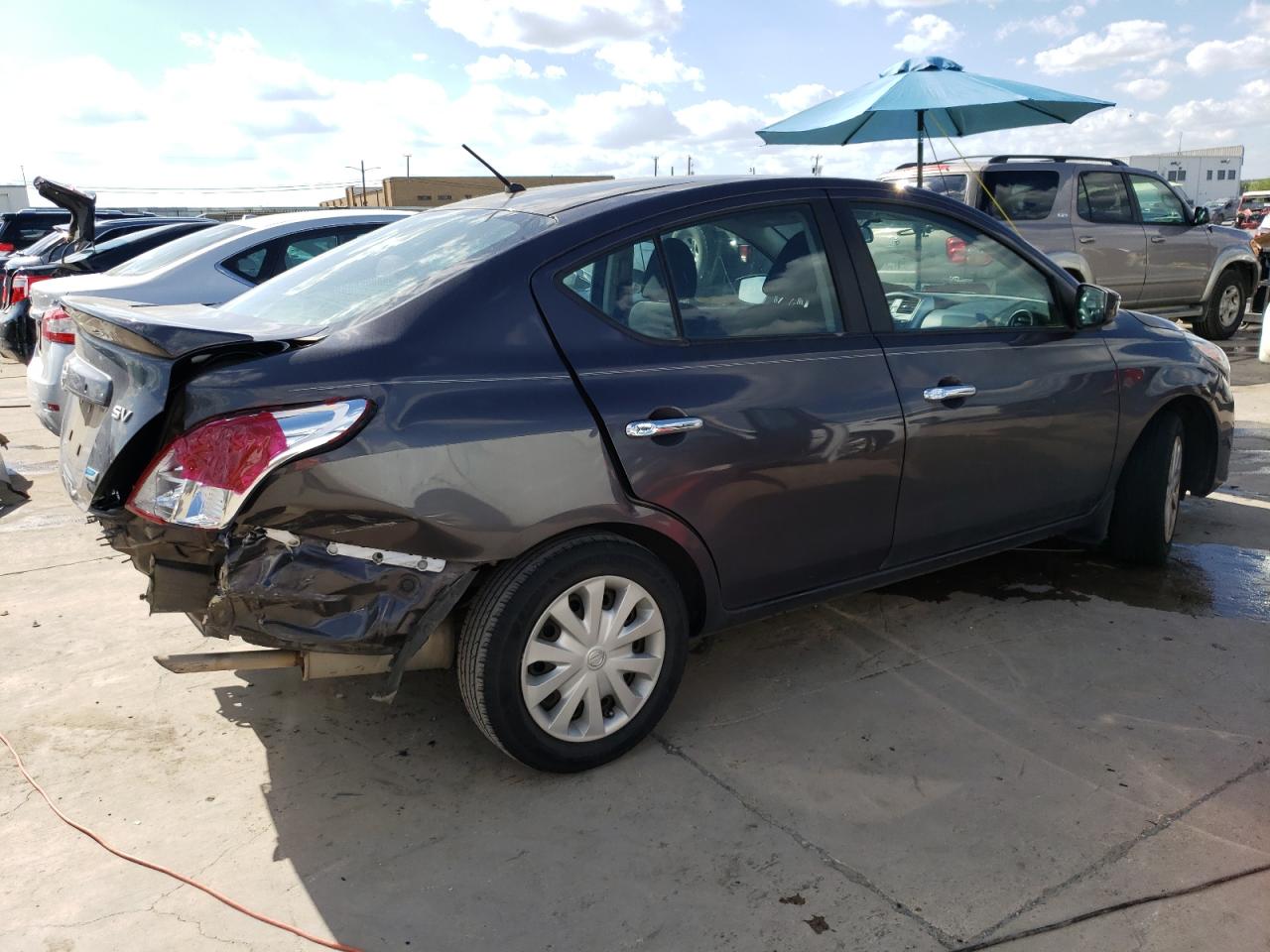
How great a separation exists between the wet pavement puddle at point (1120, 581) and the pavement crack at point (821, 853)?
166 centimetres

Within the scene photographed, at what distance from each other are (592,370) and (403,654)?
3.06 feet

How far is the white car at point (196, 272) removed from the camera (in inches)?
231

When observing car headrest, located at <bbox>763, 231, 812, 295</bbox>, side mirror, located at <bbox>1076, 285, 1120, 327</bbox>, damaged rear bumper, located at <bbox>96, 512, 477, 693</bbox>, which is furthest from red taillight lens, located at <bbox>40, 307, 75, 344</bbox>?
side mirror, located at <bbox>1076, 285, 1120, 327</bbox>

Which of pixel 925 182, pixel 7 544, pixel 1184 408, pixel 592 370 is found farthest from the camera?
pixel 925 182

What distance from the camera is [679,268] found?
125 inches

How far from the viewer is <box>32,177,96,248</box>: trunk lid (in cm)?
841

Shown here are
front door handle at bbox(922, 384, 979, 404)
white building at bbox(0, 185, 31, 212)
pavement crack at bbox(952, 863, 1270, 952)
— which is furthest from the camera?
white building at bbox(0, 185, 31, 212)

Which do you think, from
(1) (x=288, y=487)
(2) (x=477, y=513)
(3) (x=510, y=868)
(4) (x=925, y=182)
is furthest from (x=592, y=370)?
(4) (x=925, y=182)

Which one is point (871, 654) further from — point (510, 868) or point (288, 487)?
point (288, 487)

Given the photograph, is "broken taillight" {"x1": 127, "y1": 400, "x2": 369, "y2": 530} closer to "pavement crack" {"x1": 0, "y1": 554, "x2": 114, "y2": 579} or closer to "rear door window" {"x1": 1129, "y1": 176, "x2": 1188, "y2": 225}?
"pavement crack" {"x1": 0, "y1": 554, "x2": 114, "y2": 579}

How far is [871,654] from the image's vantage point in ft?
12.7

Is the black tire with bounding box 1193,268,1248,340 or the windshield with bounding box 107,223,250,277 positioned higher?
the windshield with bounding box 107,223,250,277

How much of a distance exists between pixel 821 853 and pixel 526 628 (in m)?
0.98

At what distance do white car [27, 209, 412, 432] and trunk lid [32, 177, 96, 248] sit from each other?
1.60 metres
